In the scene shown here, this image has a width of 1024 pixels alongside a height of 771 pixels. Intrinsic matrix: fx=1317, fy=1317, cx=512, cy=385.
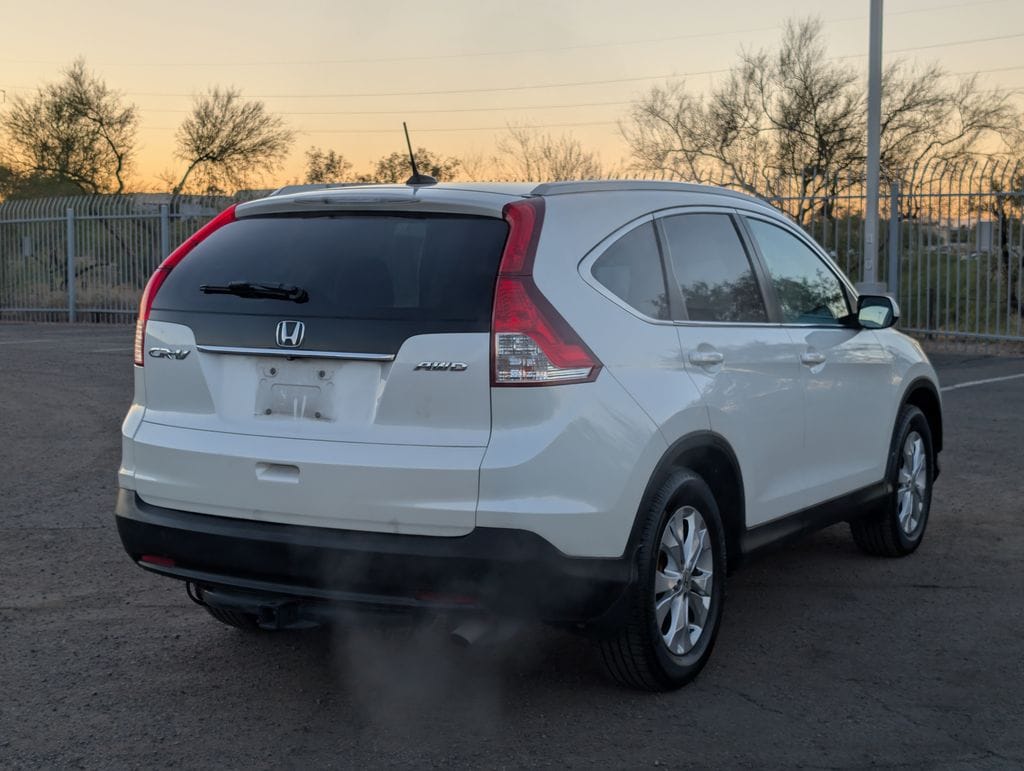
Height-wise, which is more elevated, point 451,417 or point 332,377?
point 332,377

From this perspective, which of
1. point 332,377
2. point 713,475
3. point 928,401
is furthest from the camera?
point 928,401

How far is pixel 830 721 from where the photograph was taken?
432cm

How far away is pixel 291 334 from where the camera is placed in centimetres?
422

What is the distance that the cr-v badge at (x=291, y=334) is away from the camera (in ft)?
13.8

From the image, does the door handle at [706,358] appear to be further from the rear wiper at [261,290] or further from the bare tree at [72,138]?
the bare tree at [72,138]

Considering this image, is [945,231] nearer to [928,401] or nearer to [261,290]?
[928,401]

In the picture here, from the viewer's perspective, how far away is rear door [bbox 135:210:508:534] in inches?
159

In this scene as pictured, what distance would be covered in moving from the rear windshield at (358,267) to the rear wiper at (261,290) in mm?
17

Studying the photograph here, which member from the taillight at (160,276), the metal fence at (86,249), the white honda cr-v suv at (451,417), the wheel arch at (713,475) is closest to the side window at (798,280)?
the white honda cr-v suv at (451,417)

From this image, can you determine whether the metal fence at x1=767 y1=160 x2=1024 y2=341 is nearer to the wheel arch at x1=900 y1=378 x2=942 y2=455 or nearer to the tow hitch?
the wheel arch at x1=900 y1=378 x2=942 y2=455

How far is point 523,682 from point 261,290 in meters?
1.67

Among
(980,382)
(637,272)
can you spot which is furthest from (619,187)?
(980,382)

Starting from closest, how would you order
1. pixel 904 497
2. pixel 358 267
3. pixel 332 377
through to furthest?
pixel 332 377
pixel 358 267
pixel 904 497

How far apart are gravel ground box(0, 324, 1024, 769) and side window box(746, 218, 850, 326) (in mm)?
1280
